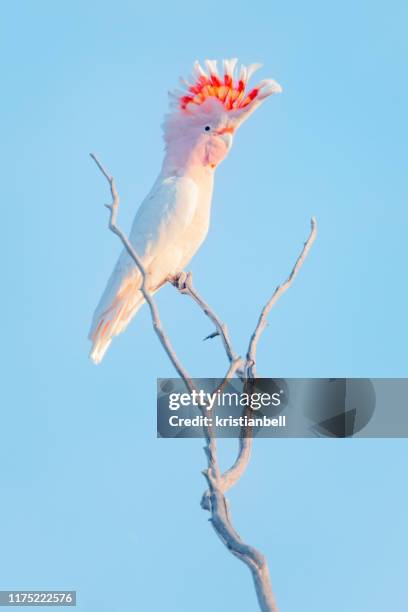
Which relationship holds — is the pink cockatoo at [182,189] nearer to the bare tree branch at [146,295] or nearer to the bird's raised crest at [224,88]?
the bird's raised crest at [224,88]

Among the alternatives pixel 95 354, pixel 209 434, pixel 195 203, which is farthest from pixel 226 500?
pixel 195 203

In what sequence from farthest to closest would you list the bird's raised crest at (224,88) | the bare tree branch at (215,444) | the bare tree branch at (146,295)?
the bird's raised crest at (224,88), the bare tree branch at (146,295), the bare tree branch at (215,444)

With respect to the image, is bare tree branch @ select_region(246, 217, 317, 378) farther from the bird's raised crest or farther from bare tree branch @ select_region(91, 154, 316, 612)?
the bird's raised crest

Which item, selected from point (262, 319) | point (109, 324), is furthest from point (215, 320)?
point (109, 324)

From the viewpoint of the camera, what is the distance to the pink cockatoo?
6.61m

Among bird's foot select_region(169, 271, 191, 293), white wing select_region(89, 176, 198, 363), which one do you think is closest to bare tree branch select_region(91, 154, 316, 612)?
bird's foot select_region(169, 271, 191, 293)

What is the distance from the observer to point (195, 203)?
22.4 ft

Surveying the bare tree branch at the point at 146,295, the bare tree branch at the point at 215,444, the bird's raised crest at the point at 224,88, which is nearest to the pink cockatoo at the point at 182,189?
the bird's raised crest at the point at 224,88

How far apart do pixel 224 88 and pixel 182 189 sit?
2.52ft

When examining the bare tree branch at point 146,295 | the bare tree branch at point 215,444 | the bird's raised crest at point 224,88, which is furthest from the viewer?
the bird's raised crest at point 224,88

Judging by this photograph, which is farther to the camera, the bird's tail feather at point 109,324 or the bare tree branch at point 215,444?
the bird's tail feather at point 109,324

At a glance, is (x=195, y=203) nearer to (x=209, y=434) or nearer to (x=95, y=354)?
(x=95, y=354)

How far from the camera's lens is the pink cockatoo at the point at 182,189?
6.61m

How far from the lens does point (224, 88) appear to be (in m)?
6.61
